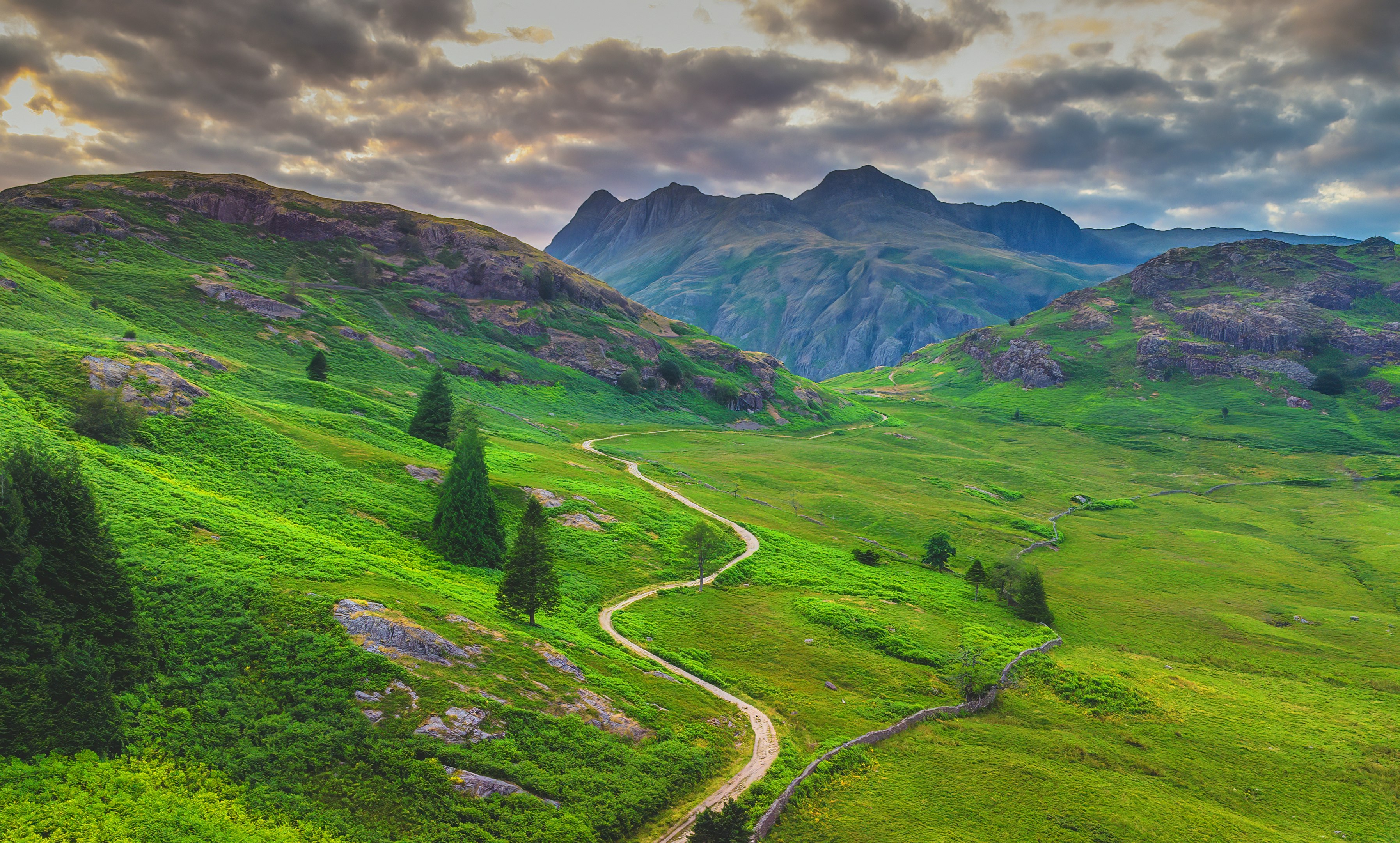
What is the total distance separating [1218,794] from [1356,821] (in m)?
7.40

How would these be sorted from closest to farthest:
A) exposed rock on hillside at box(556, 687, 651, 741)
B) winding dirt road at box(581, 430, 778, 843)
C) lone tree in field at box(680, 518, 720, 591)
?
winding dirt road at box(581, 430, 778, 843)
exposed rock on hillside at box(556, 687, 651, 741)
lone tree in field at box(680, 518, 720, 591)

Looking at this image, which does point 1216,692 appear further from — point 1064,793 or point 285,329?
point 285,329

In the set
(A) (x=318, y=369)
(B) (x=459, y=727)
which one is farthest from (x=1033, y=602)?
→ (A) (x=318, y=369)

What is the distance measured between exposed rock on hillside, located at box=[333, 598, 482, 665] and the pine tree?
6211 centimetres

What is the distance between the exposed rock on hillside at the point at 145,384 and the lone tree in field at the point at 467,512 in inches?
1100

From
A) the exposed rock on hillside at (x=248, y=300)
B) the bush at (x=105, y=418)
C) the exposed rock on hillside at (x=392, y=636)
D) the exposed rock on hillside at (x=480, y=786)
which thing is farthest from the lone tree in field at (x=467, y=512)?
the exposed rock on hillside at (x=248, y=300)

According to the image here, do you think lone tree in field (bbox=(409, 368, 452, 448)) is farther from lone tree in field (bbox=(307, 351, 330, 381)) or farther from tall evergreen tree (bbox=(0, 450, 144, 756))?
tall evergreen tree (bbox=(0, 450, 144, 756))

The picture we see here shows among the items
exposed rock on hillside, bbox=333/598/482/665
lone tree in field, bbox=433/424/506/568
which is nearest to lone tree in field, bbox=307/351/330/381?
lone tree in field, bbox=433/424/506/568

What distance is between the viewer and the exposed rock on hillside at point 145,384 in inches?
2211

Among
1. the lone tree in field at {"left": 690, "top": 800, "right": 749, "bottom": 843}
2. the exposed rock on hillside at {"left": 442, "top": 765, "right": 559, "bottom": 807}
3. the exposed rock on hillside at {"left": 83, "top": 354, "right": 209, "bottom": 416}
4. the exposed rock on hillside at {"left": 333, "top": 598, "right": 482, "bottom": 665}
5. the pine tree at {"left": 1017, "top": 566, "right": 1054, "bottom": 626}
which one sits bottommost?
the pine tree at {"left": 1017, "top": 566, "right": 1054, "bottom": 626}

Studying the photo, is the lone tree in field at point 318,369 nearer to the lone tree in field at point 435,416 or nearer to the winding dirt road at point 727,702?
the lone tree in field at point 435,416

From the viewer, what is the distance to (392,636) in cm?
3412

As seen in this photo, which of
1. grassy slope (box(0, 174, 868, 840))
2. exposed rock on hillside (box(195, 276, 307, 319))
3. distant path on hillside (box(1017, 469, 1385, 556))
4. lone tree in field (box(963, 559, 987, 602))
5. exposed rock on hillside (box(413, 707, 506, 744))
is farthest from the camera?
exposed rock on hillside (box(195, 276, 307, 319))

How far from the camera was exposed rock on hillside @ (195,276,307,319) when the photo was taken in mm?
135500
